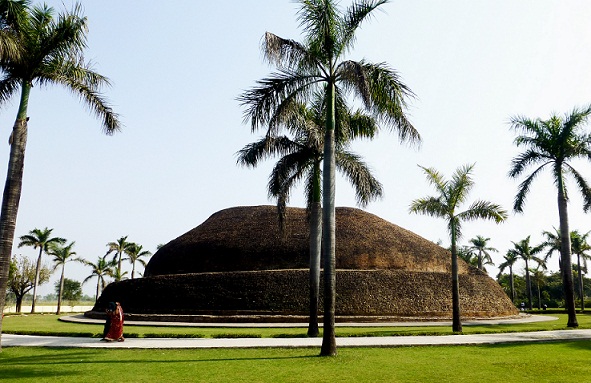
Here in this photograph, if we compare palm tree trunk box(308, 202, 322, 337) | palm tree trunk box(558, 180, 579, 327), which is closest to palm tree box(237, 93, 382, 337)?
palm tree trunk box(308, 202, 322, 337)

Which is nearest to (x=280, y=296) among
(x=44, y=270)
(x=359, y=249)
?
(x=359, y=249)

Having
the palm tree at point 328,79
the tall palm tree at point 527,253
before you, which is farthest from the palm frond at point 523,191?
the tall palm tree at point 527,253

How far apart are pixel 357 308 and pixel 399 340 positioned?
1290 cm

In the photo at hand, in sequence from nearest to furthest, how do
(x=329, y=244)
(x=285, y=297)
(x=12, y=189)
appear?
(x=329, y=244)
(x=12, y=189)
(x=285, y=297)

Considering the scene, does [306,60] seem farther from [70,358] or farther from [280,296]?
[280,296]

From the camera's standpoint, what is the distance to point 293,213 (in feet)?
133

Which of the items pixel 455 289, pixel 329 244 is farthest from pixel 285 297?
pixel 329 244

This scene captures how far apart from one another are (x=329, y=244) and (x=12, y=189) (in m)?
8.92

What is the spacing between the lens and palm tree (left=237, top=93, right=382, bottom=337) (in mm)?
18547

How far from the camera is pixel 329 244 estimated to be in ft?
42.4

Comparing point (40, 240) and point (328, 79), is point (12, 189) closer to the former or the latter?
point (328, 79)

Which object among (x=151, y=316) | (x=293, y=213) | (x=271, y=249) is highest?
(x=293, y=213)

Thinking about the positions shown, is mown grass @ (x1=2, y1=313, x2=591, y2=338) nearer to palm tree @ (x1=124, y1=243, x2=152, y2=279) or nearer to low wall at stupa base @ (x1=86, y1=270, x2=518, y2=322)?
low wall at stupa base @ (x1=86, y1=270, x2=518, y2=322)

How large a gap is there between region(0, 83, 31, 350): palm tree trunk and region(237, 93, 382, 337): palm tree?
8.01m
